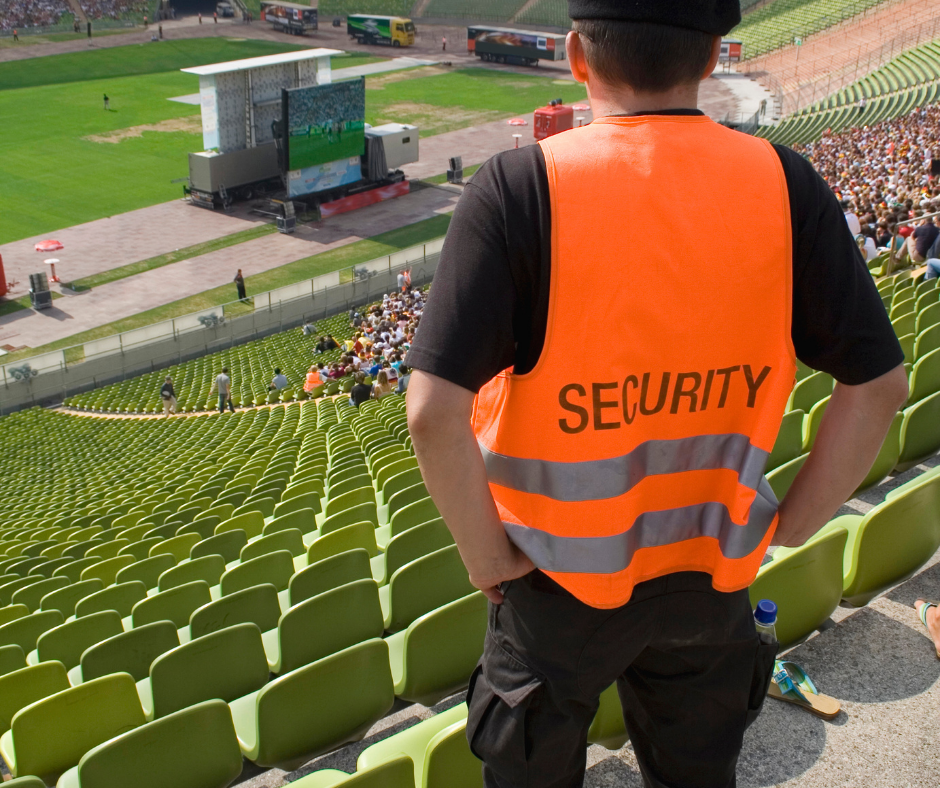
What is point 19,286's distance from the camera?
27.7 meters

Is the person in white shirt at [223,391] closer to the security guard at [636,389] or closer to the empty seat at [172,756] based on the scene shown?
the empty seat at [172,756]

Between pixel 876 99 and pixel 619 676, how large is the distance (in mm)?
38354

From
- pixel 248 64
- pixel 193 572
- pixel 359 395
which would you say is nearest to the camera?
pixel 193 572

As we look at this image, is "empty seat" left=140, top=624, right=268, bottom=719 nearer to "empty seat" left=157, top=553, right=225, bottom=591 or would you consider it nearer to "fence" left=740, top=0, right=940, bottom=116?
"empty seat" left=157, top=553, right=225, bottom=591

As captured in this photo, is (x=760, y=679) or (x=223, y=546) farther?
(x=223, y=546)

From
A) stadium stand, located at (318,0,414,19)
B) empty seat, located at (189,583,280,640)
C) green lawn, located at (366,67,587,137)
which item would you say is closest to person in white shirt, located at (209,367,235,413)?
empty seat, located at (189,583,280,640)

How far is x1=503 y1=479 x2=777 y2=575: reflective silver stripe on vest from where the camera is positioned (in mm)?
1916

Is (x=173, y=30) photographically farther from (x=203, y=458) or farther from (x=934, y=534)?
(x=934, y=534)

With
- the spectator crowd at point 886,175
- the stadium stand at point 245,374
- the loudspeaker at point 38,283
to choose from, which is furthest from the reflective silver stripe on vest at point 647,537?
the loudspeaker at point 38,283

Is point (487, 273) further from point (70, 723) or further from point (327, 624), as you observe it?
point (70, 723)

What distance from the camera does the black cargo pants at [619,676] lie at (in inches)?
78.6

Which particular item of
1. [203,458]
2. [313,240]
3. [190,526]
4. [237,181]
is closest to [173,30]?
[237,181]

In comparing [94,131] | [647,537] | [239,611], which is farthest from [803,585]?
[94,131]

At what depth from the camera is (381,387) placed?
16.2 metres
